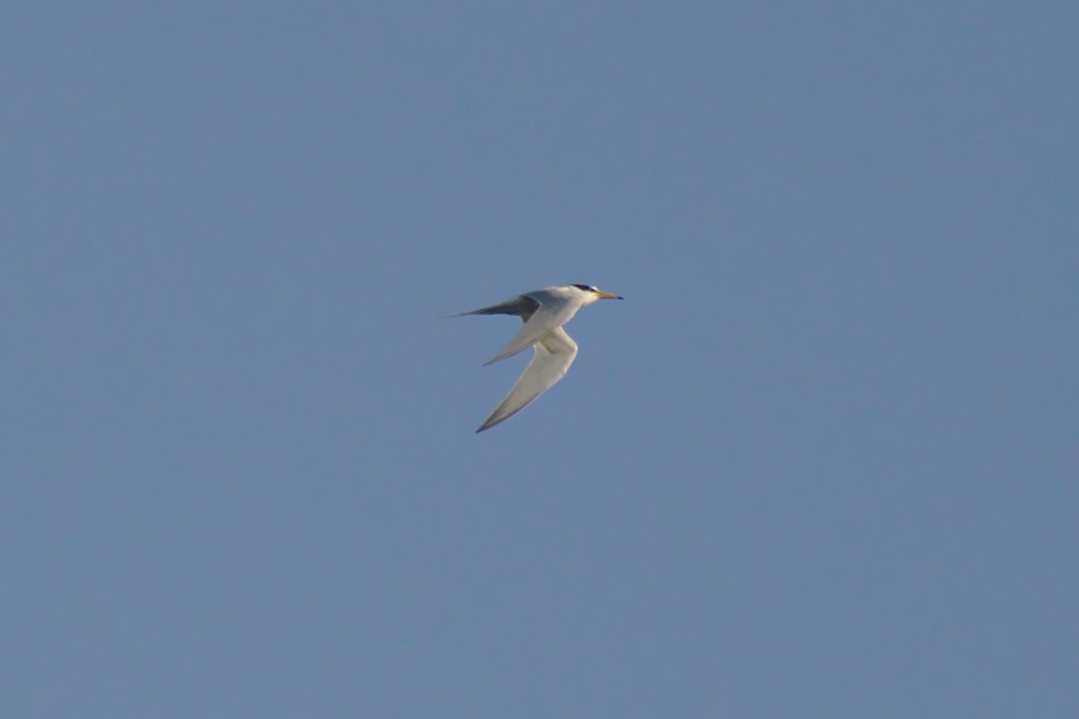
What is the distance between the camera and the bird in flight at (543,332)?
28344mm

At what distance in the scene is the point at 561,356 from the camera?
30562 millimetres

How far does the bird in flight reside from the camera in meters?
28.3

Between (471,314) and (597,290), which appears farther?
(597,290)

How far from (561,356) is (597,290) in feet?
3.50

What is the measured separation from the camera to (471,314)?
28.7 metres

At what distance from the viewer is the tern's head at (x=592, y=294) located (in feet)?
98.1

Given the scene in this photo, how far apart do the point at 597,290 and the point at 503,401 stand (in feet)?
7.02

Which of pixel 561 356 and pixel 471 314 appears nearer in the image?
pixel 471 314

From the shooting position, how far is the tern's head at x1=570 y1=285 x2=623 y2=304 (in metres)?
29.9

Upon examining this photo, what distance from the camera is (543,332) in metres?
27.3

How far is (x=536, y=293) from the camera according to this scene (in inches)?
1155

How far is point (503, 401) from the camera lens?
30000 mm

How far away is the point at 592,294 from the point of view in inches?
1187

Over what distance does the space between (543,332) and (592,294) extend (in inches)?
117
